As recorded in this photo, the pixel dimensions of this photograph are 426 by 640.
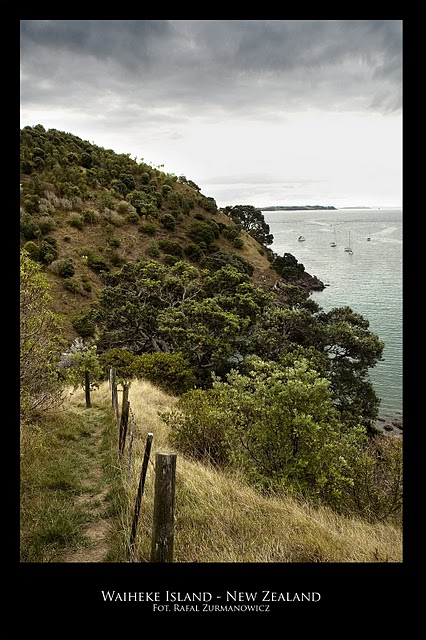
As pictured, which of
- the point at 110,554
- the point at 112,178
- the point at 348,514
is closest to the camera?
the point at 110,554

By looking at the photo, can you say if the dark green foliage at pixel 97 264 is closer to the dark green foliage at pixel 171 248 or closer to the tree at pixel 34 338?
the dark green foliage at pixel 171 248

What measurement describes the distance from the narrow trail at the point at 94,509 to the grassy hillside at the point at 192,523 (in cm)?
1

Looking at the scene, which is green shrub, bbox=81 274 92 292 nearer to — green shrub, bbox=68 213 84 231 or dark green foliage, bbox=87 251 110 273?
dark green foliage, bbox=87 251 110 273

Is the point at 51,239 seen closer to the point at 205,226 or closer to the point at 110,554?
the point at 205,226

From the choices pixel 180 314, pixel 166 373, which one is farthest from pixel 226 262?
pixel 166 373

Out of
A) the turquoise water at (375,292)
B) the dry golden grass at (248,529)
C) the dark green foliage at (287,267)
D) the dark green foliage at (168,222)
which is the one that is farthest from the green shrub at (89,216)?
the dry golden grass at (248,529)

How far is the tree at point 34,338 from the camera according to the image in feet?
23.1

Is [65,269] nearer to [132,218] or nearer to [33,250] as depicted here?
[33,250]

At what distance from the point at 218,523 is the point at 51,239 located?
41.3 m

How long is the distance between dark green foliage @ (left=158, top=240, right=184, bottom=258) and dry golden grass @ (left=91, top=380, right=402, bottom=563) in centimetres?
4350

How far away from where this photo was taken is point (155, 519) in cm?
368

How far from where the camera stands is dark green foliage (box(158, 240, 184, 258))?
48.6 m

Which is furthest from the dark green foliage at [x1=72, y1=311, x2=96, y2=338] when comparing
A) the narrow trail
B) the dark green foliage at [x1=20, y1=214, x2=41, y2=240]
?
the narrow trail
